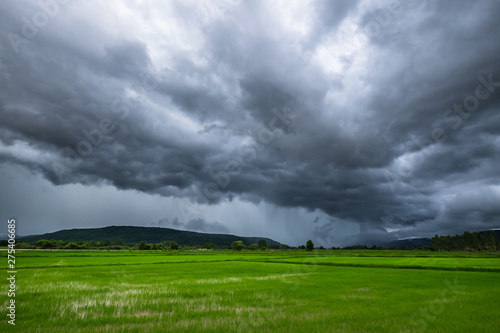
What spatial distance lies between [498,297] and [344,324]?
12003 millimetres

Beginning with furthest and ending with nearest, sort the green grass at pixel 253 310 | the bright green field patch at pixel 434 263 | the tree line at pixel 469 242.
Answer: the tree line at pixel 469 242
the bright green field patch at pixel 434 263
the green grass at pixel 253 310

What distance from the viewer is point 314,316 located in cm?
1112

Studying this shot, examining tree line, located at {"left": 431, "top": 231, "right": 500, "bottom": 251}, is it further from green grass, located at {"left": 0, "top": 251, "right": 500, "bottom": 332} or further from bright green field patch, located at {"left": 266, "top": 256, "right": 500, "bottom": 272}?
green grass, located at {"left": 0, "top": 251, "right": 500, "bottom": 332}

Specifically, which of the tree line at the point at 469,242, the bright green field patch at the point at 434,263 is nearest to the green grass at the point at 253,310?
the bright green field patch at the point at 434,263

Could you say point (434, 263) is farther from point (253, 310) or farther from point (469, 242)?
point (469, 242)

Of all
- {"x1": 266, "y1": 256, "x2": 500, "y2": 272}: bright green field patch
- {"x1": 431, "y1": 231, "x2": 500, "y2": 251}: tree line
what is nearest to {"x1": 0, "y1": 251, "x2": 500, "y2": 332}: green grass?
{"x1": 266, "y1": 256, "x2": 500, "y2": 272}: bright green field patch

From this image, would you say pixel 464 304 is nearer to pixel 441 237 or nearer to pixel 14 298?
pixel 14 298

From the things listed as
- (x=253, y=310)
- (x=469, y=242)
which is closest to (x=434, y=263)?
(x=253, y=310)

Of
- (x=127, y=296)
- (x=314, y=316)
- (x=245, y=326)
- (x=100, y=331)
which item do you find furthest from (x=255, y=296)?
(x=100, y=331)

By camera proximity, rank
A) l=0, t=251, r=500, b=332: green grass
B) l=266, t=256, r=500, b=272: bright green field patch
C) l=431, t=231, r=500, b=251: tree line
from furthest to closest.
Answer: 1. l=431, t=231, r=500, b=251: tree line
2. l=266, t=256, r=500, b=272: bright green field patch
3. l=0, t=251, r=500, b=332: green grass

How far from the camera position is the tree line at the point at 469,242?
474 feet

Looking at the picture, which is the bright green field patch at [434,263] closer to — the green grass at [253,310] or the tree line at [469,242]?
the green grass at [253,310]

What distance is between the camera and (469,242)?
495ft

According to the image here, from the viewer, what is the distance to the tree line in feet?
474
